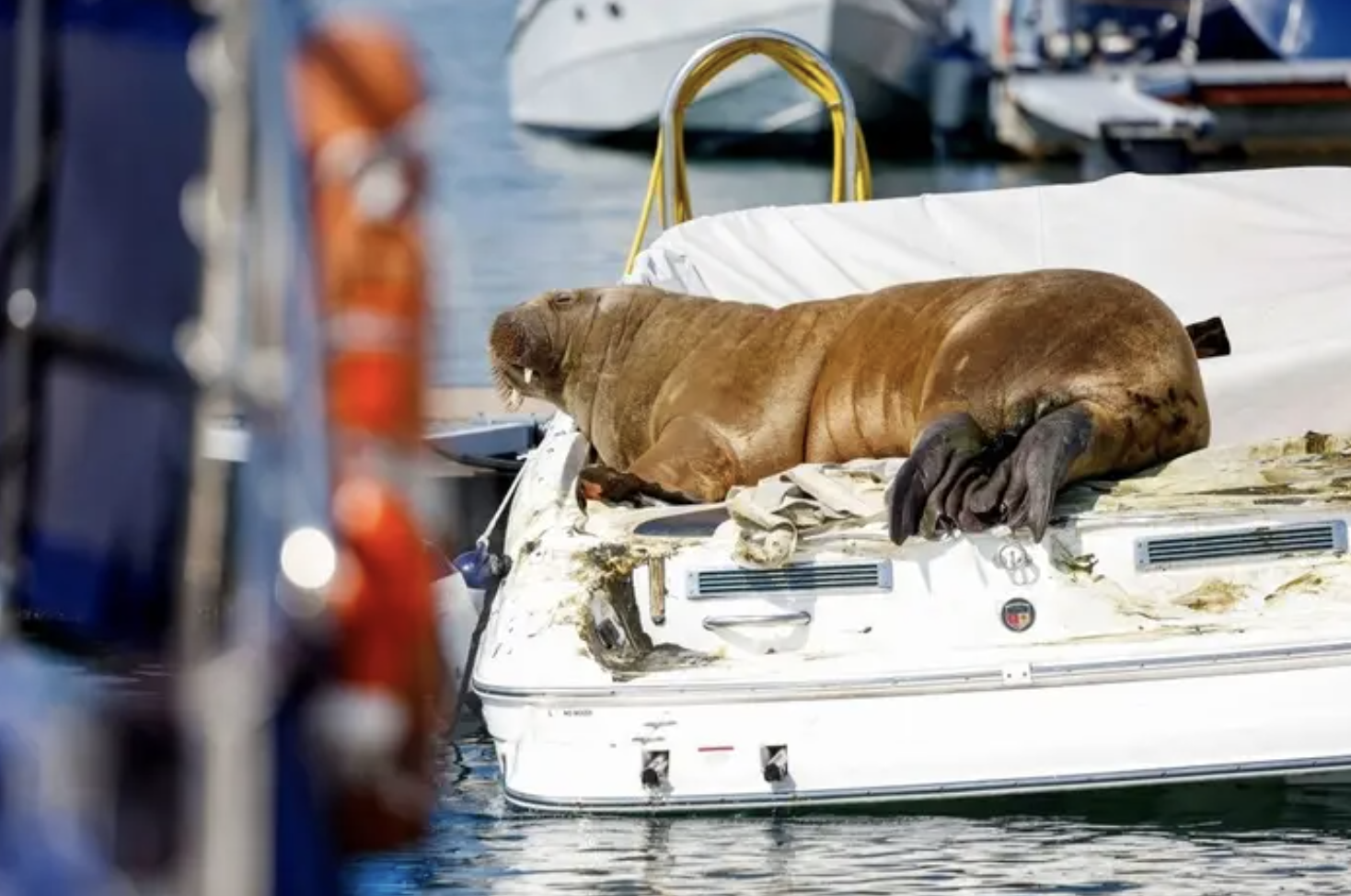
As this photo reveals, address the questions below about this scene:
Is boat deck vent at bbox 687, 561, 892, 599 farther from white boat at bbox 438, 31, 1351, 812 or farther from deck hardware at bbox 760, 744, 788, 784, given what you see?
deck hardware at bbox 760, 744, 788, 784

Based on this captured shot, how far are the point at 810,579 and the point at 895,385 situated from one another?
139cm

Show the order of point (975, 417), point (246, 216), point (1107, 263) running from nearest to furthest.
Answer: point (246, 216)
point (975, 417)
point (1107, 263)

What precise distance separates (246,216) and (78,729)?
538 millimetres

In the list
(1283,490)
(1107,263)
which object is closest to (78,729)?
(1283,490)

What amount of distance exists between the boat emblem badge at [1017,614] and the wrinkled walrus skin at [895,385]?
156 millimetres

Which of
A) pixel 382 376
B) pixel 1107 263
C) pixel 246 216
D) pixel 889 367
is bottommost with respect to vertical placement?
pixel 382 376

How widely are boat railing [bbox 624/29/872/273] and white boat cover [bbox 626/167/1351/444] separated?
0.89 m

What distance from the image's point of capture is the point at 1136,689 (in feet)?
19.0

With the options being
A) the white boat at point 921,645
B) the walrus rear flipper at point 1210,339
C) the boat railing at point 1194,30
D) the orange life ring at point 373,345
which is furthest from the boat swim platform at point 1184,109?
the orange life ring at point 373,345

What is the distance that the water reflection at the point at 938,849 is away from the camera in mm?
5438

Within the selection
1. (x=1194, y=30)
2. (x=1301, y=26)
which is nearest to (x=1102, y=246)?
(x=1301, y=26)

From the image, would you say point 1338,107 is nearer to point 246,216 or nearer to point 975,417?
point 975,417

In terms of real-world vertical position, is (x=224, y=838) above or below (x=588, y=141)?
below

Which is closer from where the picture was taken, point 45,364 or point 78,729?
point 78,729
